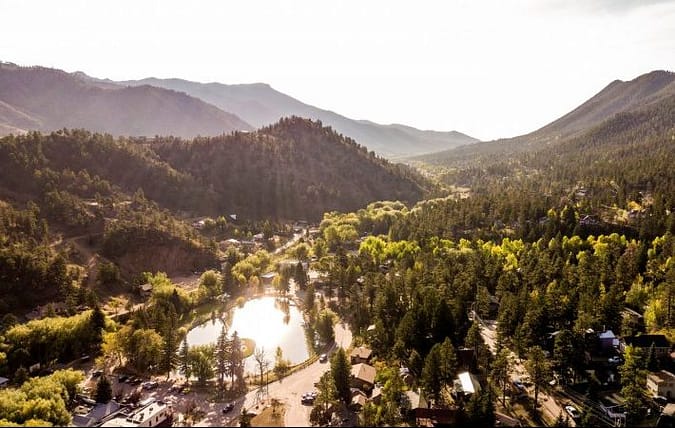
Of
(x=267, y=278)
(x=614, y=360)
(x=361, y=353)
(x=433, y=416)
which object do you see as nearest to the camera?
(x=433, y=416)

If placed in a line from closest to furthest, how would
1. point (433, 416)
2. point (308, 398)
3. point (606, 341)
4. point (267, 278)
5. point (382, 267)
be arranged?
point (433, 416) → point (308, 398) → point (606, 341) → point (382, 267) → point (267, 278)

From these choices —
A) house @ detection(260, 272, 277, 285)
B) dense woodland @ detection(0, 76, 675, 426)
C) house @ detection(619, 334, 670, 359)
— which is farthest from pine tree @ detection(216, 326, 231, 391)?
house @ detection(619, 334, 670, 359)

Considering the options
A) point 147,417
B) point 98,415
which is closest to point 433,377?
point 147,417

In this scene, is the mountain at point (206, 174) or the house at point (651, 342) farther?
the mountain at point (206, 174)

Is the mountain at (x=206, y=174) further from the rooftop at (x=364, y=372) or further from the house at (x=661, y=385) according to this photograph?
the house at (x=661, y=385)

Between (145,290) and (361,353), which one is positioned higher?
(145,290)

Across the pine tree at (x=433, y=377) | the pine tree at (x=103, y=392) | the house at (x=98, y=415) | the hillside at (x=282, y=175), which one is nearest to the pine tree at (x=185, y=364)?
the pine tree at (x=103, y=392)

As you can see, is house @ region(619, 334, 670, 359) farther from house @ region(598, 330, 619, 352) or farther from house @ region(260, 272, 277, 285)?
house @ region(260, 272, 277, 285)

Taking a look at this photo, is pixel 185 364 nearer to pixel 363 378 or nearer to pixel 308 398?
pixel 308 398
